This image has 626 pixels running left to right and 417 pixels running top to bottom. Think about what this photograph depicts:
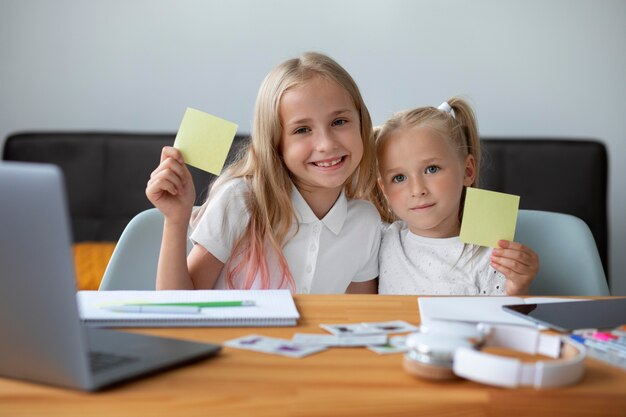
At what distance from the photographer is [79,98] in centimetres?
329

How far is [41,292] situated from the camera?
2.33 feet

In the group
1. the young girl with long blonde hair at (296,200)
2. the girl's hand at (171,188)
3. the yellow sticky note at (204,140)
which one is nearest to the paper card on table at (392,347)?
the yellow sticky note at (204,140)

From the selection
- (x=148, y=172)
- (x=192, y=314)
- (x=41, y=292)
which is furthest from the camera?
(x=148, y=172)

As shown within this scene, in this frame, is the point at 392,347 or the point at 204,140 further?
the point at 204,140

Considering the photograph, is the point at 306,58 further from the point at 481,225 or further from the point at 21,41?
the point at 21,41

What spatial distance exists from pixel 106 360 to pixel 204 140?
1.93 feet

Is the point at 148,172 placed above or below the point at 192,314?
below

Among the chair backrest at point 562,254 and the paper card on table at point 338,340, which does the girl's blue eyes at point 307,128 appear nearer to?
the chair backrest at point 562,254

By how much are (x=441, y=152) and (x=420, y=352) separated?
100 cm

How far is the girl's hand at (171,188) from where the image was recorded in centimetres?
145

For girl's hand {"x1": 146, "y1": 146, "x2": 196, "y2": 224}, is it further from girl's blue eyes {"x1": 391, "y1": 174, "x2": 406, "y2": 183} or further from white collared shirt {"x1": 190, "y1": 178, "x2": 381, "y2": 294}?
girl's blue eyes {"x1": 391, "y1": 174, "x2": 406, "y2": 183}

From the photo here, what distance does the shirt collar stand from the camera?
5.81 ft

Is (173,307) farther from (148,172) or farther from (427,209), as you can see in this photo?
(148,172)

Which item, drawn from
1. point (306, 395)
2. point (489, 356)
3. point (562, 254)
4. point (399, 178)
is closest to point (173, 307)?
point (306, 395)
